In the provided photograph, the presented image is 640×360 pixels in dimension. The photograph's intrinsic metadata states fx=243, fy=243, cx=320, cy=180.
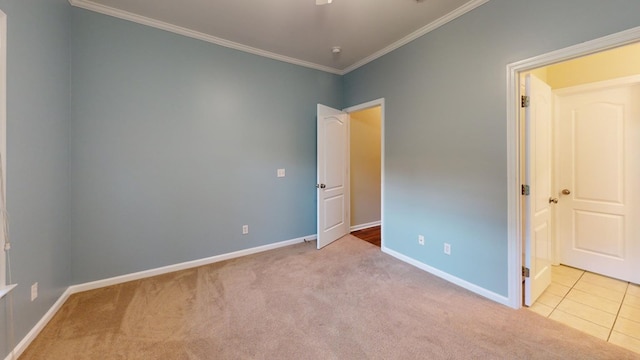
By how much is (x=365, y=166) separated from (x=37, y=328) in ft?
14.4

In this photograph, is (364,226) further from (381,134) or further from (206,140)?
(206,140)

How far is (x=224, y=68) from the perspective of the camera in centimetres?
311

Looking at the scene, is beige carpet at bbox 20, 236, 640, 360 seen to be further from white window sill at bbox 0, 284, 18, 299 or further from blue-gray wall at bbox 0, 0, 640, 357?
white window sill at bbox 0, 284, 18, 299

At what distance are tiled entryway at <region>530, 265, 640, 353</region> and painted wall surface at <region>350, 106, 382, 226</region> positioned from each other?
8.89 feet

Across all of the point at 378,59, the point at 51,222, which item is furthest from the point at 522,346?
the point at 51,222

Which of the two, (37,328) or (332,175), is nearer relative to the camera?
(37,328)

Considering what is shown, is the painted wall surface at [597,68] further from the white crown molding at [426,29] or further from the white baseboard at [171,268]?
the white baseboard at [171,268]

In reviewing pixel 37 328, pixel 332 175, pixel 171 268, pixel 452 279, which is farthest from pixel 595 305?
pixel 37 328

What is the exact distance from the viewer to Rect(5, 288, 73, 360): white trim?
1.57m

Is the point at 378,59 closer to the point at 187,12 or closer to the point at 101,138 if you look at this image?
the point at 187,12

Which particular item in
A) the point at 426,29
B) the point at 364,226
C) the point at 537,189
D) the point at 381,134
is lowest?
the point at 364,226

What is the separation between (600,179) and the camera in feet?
8.66

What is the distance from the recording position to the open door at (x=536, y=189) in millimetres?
2088

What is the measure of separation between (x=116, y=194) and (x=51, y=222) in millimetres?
564
